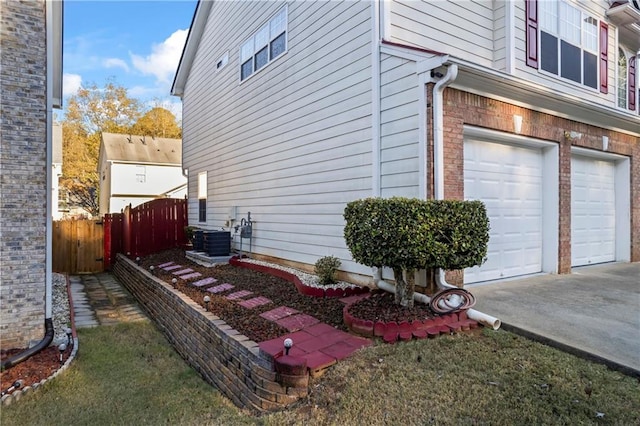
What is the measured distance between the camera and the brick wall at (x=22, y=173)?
15.3ft

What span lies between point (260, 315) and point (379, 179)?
2.56m

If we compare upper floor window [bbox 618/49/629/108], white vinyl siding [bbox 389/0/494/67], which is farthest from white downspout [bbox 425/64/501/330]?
upper floor window [bbox 618/49/629/108]

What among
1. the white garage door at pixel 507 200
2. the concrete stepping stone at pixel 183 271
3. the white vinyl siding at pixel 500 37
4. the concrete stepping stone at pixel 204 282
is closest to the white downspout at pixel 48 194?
the concrete stepping stone at pixel 204 282

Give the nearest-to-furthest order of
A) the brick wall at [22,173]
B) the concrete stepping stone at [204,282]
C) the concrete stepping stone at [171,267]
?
1. the brick wall at [22,173]
2. the concrete stepping stone at [204,282]
3. the concrete stepping stone at [171,267]

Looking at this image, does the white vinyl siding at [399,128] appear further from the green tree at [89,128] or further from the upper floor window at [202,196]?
the green tree at [89,128]

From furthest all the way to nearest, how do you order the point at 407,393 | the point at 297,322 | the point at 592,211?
the point at 592,211 < the point at 297,322 < the point at 407,393

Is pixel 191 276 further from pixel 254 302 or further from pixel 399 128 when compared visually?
pixel 399 128

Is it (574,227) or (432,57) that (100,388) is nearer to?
(432,57)

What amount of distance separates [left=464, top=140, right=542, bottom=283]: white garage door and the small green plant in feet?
6.62

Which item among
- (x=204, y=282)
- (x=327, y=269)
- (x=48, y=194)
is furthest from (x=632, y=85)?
(x=48, y=194)

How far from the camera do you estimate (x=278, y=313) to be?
195 inches

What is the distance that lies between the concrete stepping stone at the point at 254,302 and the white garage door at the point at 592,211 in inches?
244

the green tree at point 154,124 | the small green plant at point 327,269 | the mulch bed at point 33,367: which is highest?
the green tree at point 154,124

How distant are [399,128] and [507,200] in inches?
94.6
